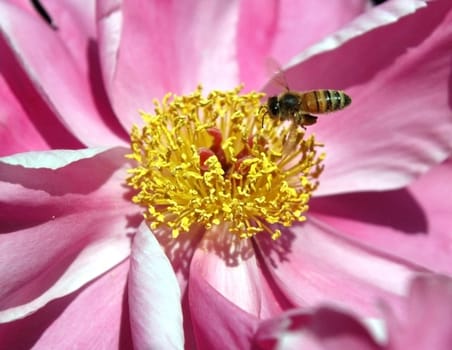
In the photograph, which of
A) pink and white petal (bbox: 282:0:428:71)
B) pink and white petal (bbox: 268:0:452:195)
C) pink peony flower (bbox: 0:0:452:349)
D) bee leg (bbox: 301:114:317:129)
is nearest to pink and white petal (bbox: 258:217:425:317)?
pink peony flower (bbox: 0:0:452:349)

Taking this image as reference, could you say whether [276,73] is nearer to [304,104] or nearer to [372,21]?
[304,104]

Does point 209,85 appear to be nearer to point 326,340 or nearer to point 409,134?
point 409,134

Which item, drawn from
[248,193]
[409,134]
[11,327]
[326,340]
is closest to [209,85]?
[248,193]

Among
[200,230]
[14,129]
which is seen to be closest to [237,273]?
[200,230]

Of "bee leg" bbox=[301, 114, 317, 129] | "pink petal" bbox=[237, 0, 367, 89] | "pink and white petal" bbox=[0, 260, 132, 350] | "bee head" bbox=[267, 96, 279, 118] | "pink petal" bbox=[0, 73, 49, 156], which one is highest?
"pink petal" bbox=[237, 0, 367, 89]

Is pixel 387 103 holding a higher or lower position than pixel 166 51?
lower

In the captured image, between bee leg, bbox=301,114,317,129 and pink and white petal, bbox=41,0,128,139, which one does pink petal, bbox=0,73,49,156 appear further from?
bee leg, bbox=301,114,317,129
